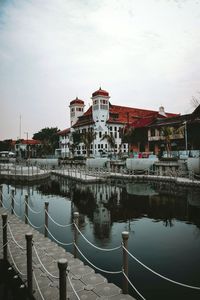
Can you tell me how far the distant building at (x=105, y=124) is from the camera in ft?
189

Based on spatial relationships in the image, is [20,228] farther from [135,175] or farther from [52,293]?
[135,175]

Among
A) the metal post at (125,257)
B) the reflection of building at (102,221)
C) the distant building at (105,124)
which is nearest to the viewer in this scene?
the metal post at (125,257)

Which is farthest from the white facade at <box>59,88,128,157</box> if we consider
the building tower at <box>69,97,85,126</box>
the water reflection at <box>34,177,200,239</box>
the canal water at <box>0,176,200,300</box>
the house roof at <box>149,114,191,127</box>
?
the canal water at <box>0,176,200,300</box>

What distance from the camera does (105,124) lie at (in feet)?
220

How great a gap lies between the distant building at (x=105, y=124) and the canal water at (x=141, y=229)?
36.2 m

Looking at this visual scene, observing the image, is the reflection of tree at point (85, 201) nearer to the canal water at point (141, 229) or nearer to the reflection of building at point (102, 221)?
the canal water at point (141, 229)

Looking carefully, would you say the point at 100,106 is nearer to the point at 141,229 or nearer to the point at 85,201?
the point at 85,201

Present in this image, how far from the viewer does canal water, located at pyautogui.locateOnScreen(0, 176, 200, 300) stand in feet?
23.4

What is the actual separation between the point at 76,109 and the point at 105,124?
44.3 feet

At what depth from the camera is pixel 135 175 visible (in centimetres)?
2995

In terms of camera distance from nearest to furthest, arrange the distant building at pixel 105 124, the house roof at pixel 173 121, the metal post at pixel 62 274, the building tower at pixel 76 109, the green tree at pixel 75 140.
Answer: the metal post at pixel 62 274 < the house roof at pixel 173 121 < the distant building at pixel 105 124 < the green tree at pixel 75 140 < the building tower at pixel 76 109

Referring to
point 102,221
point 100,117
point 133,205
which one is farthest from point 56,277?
point 100,117

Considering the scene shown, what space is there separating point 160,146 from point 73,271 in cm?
4912

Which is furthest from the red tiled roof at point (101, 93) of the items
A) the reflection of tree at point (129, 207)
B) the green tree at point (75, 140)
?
the reflection of tree at point (129, 207)
